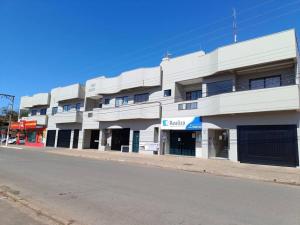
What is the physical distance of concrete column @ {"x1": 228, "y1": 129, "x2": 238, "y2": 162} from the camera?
21.4 metres

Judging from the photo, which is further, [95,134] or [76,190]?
[95,134]

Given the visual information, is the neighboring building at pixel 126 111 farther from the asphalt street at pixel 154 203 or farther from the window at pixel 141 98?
the asphalt street at pixel 154 203

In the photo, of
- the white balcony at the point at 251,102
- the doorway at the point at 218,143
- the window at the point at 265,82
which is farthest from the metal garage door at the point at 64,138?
the window at the point at 265,82

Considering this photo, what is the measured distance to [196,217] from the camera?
20.1 ft

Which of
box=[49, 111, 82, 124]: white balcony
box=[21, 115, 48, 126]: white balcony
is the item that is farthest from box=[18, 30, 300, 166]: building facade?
box=[21, 115, 48, 126]: white balcony

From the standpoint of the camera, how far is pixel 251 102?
772 inches

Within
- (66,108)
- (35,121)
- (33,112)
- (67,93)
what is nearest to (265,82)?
(67,93)

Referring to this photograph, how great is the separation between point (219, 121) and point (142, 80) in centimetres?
1076

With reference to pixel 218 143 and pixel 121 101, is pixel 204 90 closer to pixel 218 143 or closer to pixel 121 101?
pixel 218 143

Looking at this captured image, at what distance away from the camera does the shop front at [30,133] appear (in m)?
47.3

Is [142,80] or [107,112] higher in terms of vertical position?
[142,80]

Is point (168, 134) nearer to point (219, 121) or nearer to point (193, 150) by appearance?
point (193, 150)

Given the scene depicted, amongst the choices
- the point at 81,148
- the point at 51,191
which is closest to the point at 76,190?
the point at 51,191

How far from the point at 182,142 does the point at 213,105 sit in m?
6.07
